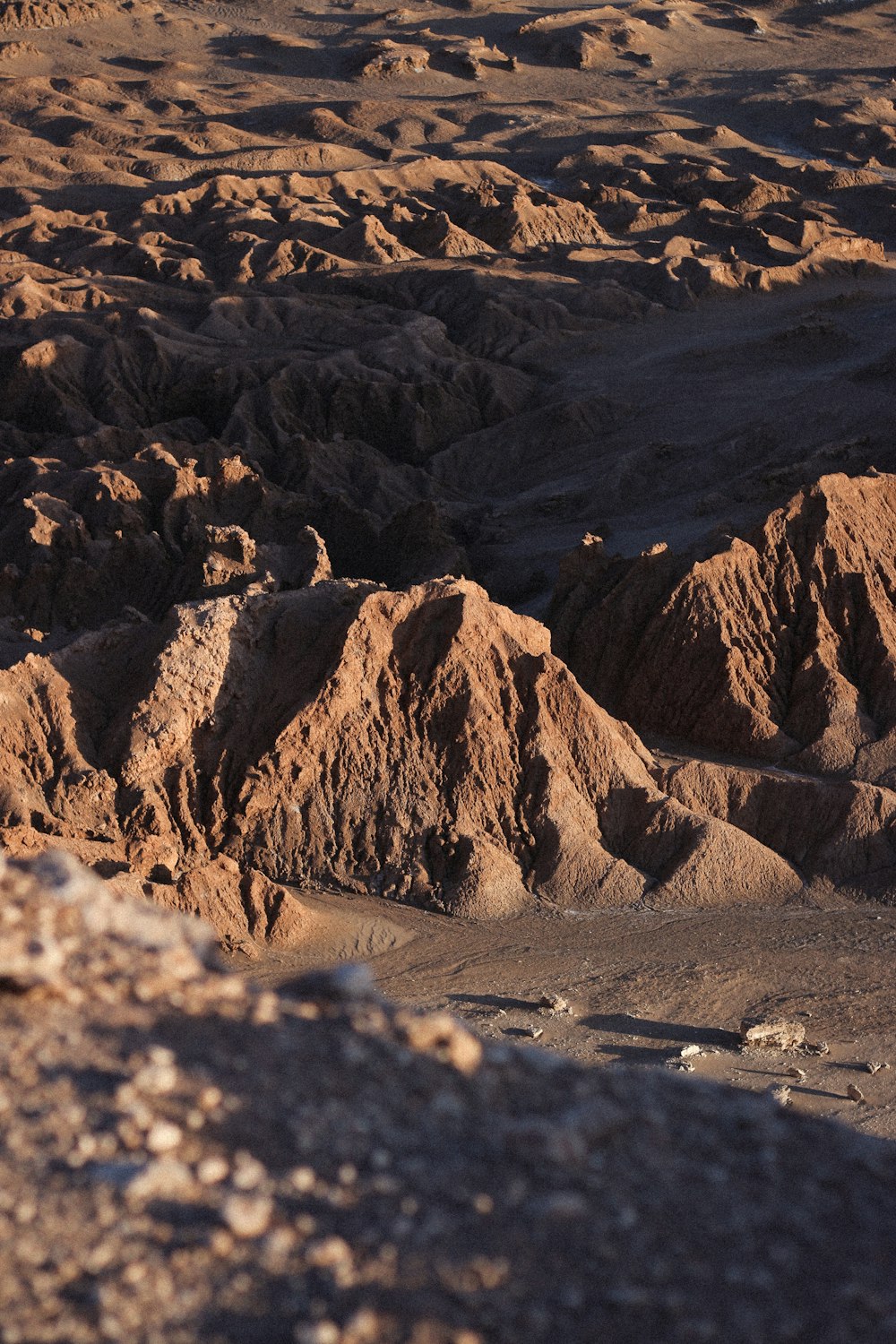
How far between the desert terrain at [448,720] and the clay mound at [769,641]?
0.07m

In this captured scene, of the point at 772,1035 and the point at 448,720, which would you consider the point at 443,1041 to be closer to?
the point at 772,1035

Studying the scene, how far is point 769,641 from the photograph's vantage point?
2414 cm

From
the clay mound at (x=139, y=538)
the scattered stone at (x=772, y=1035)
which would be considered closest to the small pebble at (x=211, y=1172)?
the scattered stone at (x=772, y=1035)

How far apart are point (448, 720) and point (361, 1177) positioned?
46.1ft

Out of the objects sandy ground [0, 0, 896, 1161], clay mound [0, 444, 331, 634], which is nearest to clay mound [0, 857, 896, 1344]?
sandy ground [0, 0, 896, 1161]

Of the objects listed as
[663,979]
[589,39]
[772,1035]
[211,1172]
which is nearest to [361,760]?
[663,979]

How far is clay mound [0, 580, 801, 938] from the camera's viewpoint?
18.1 m

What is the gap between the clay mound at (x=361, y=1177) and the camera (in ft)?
14.8

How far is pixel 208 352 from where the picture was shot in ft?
173

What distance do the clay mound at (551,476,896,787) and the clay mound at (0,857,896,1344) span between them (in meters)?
17.5

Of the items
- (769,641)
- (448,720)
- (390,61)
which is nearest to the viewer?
(448,720)

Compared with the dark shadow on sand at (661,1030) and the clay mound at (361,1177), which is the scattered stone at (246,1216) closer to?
the clay mound at (361,1177)

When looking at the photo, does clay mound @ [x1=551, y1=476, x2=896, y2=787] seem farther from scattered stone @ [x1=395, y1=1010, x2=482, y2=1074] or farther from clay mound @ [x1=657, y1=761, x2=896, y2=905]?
scattered stone @ [x1=395, y1=1010, x2=482, y2=1074]

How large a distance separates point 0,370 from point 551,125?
46.6m
